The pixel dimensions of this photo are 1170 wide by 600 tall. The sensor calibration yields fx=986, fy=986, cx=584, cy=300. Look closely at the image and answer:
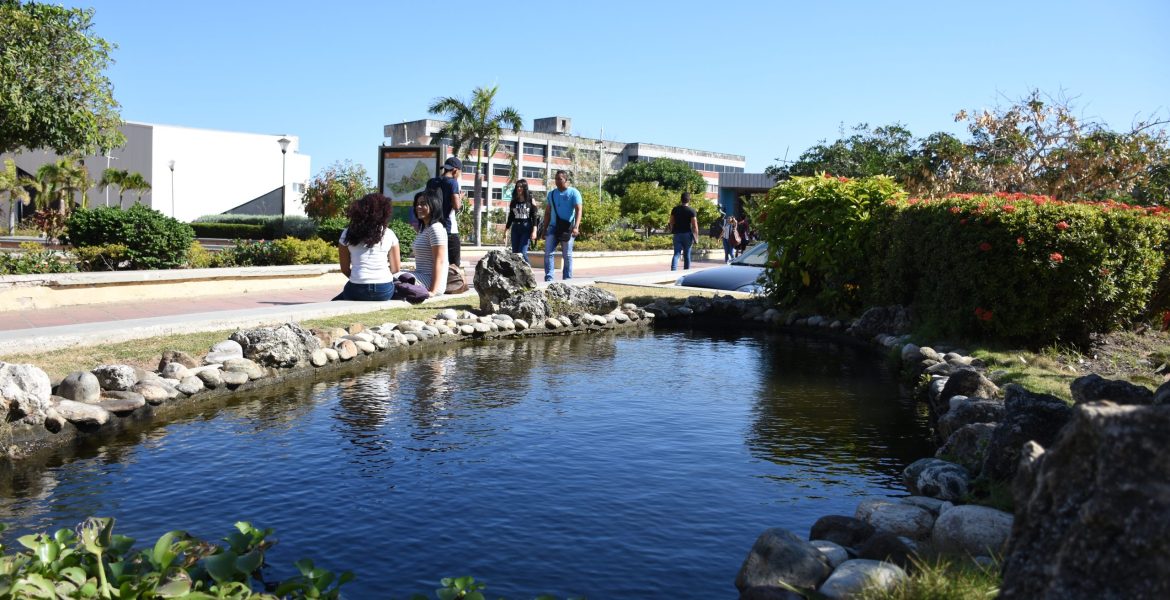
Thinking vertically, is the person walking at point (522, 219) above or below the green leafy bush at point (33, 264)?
above

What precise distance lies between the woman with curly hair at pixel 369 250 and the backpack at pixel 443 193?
1.62 metres

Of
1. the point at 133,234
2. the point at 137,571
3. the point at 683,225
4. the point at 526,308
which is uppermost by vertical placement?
the point at 683,225

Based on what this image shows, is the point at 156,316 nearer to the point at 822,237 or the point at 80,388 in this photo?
the point at 80,388

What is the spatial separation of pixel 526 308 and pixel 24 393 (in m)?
6.95

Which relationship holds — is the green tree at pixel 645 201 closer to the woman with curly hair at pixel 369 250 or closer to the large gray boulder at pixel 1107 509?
the woman with curly hair at pixel 369 250

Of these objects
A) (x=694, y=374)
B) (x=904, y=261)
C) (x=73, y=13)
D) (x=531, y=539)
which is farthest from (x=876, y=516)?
Answer: (x=73, y=13)

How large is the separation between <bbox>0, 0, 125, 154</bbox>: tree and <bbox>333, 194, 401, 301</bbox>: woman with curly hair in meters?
10.9

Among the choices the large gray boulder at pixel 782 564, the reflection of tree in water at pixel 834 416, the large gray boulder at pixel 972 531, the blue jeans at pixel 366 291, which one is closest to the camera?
the large gray boulder at pixel 782 564

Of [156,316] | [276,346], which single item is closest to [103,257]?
[156,316]

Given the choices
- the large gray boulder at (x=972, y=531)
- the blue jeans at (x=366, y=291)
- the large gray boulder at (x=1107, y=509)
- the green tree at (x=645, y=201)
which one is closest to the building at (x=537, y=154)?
the green tree at (x=645, y=201)

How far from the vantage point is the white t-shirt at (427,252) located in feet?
42.0

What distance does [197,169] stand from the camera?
61.9 metres

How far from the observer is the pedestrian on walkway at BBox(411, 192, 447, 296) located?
1264cm

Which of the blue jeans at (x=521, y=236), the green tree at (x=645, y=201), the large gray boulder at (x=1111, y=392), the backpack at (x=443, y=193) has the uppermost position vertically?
the green tree at (x=645, y=201)
